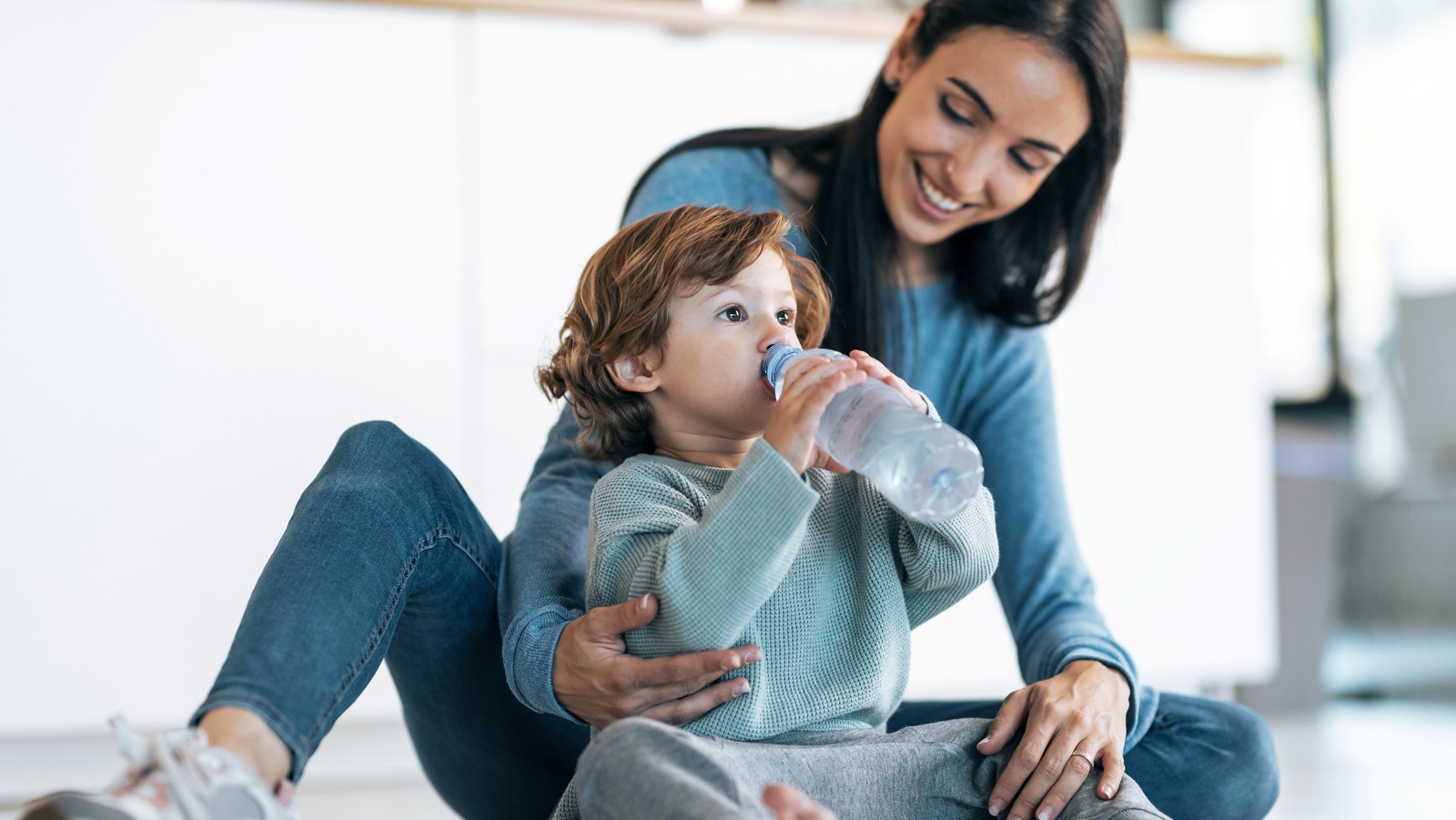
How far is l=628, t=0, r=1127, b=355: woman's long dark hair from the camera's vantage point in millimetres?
1274

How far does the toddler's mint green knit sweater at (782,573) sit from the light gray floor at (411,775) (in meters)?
0.89

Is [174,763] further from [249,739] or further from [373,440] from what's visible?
[373,440]

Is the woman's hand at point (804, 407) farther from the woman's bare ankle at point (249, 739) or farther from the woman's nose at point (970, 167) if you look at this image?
the woman's nose at point (970, 167)

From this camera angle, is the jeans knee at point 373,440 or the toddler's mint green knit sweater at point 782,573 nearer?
the toddler's mint green knit sweater at point 782,573

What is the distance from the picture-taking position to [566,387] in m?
1.09

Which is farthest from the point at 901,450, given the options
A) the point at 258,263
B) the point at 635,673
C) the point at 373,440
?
the point at 258,263

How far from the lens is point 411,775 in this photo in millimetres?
1957

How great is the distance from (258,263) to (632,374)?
98cm

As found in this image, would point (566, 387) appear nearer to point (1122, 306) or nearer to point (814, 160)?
point (814, 160)

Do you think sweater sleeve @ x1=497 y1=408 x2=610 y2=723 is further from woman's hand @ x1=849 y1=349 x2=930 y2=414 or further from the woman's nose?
the woman's nose

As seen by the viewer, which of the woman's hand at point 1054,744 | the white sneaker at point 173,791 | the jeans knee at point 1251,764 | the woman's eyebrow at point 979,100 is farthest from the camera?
the woman's eyebrow at point 979,100

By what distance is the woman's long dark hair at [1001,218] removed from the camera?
1.27 m

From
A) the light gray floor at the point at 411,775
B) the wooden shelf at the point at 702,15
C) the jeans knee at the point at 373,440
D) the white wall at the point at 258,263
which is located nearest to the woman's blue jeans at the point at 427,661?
the jeans knee at the point at 373,440

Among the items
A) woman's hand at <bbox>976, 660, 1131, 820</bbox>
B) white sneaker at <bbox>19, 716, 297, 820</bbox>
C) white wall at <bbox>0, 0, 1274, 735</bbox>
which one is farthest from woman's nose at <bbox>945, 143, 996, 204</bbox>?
white sneaker at <bbox>19, 716, 297, 820</bbox>
